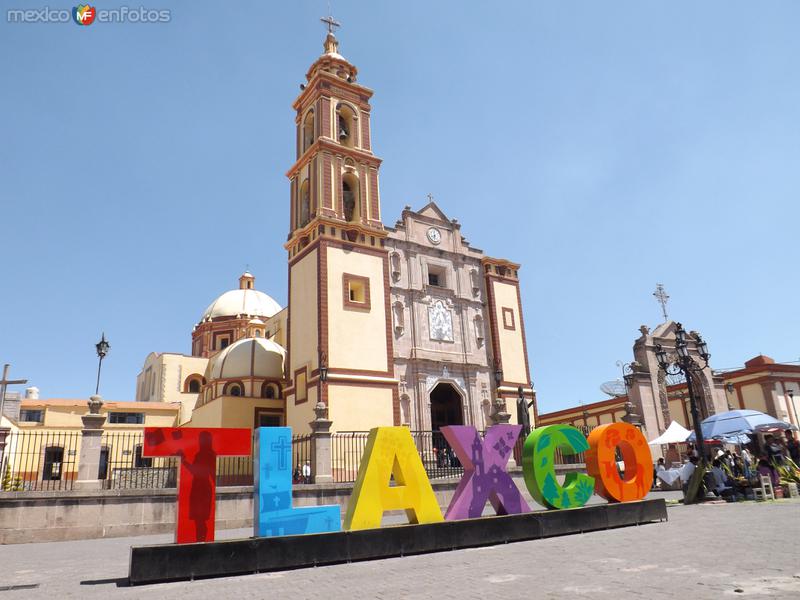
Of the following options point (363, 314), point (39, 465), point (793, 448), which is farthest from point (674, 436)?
point (39, 465)

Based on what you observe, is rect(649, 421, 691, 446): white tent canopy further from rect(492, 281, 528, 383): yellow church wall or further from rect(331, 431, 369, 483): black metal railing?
rect(331, 431, 369, 483): black metal railing

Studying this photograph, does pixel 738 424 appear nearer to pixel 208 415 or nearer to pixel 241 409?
pixel 241 409

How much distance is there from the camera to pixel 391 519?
17609 millimetres

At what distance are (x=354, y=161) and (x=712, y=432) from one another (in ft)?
71.1

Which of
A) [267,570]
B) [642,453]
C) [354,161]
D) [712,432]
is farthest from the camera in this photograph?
[354,161]

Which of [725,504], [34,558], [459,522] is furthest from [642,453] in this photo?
[34,558]

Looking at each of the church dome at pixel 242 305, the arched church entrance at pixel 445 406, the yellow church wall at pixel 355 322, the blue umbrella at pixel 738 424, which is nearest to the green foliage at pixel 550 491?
the blue umbrella at pixel 738 424

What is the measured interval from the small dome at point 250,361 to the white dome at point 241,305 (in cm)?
1614

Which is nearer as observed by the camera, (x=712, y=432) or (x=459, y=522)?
(x=459, y=522)

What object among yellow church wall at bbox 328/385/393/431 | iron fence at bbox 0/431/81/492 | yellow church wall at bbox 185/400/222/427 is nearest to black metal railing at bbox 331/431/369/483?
yellow church wall at bbox 328/385/393/431

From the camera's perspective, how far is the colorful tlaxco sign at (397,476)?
9.13 metres

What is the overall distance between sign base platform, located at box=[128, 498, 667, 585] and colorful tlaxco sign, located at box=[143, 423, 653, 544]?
0.33 metres

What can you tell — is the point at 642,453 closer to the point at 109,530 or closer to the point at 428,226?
the point at 109,530

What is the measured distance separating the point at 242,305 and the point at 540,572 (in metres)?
44.8
